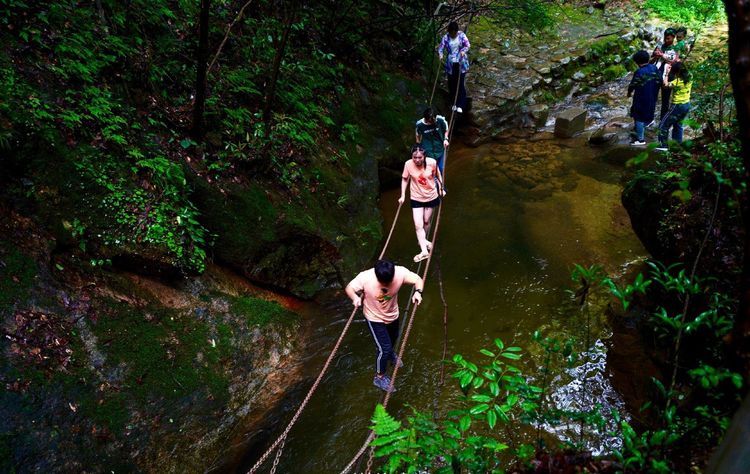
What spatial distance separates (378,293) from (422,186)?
8.29 ft

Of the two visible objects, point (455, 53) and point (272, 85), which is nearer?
point (272, 85)

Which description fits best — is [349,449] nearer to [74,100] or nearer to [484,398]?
[484,398]

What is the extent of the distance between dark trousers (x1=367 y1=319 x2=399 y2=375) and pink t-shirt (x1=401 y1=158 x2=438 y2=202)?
236 cm

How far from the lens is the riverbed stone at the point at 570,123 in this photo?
37.2 ft

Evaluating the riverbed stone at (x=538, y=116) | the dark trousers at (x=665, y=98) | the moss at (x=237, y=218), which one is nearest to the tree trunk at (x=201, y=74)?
the moss at (x=237, y=218)

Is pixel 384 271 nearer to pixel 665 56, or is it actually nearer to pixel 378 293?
pixel 378 293

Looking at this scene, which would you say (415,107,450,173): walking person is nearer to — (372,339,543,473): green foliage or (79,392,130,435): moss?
(372,339,543,473): green foliage

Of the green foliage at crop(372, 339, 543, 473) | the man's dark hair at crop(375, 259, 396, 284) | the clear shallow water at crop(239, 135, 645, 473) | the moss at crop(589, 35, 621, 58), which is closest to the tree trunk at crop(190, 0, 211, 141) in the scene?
the clear shallow water at crop(239, 135, 645, 473)

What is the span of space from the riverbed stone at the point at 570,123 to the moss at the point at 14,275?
11196 mm

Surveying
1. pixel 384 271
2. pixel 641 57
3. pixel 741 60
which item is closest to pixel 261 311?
pixel 384 271

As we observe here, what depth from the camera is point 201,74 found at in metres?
5.57

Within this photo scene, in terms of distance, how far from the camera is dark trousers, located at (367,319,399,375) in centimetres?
477

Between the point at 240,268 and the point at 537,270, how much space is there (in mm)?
4385

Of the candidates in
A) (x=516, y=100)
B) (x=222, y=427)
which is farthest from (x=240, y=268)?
(x=516, y=100)
